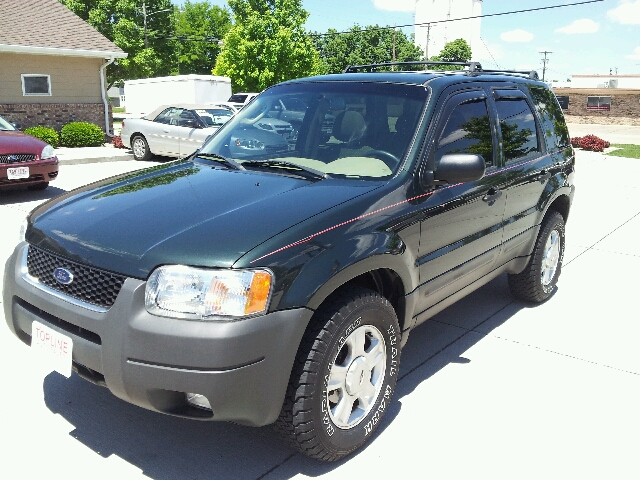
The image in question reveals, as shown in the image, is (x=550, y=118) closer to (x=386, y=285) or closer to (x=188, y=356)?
(x=386, y=285)

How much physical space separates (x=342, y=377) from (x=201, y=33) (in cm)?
6805

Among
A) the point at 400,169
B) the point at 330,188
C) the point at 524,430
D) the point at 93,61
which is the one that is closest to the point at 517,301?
the point at 524,430

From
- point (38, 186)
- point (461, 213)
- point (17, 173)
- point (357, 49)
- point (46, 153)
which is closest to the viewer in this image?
point (461, 213)

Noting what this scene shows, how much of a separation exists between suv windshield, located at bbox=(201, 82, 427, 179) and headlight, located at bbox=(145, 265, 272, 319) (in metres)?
1.15

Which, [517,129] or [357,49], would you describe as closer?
[517,129]

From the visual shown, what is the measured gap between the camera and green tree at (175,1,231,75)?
6153 centimetres

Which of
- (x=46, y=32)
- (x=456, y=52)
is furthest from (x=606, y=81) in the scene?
(x=46, y=32)

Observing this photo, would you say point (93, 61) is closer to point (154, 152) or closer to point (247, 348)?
point (154, 152)

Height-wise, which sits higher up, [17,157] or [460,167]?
[460,167]

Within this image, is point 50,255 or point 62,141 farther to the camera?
point 62,141

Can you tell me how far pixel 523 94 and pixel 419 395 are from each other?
2541 mm

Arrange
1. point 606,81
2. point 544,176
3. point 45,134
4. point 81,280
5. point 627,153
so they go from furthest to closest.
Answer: point 606,81
point 627,153
point 45,134
point 544,176
point 81,280

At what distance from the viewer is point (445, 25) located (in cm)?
11388

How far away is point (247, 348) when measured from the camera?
94.0 inches
